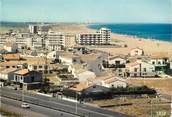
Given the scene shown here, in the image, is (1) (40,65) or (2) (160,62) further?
(1) (40,65)

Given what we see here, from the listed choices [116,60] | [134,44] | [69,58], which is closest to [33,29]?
[69,58]

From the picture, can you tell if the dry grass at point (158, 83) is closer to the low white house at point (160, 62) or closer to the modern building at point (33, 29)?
the low white house at point (160, 62)

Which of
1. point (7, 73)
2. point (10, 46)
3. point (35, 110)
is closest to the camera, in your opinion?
point (35, 110)

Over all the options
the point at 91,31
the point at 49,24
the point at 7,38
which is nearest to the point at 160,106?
the point at 91,31

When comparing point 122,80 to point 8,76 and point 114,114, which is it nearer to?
point 114,114

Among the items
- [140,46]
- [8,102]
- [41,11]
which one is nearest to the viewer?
[140,46]

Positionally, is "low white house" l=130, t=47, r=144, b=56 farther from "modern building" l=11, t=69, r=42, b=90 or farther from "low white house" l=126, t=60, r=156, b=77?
"modern building" l=11, t=69, r=42, b=90

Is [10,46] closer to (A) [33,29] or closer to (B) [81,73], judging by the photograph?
(A) [33,29]
